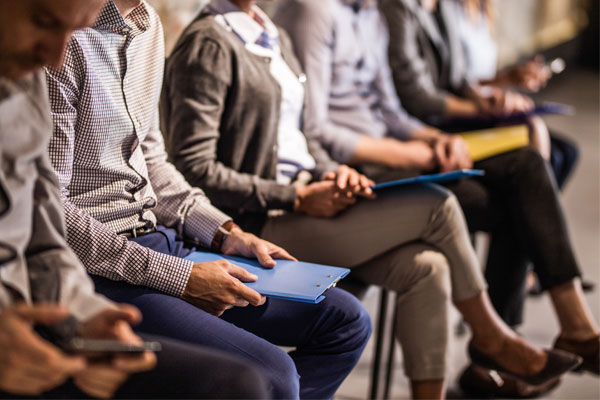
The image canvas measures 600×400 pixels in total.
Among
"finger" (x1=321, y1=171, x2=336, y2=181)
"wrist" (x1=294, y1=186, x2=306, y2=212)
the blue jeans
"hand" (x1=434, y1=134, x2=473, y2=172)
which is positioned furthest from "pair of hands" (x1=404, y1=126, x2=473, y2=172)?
the blue jeans

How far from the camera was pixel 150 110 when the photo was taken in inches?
52.9

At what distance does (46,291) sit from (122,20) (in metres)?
0.57

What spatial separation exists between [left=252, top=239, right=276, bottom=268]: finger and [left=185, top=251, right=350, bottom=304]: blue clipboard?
1 centimetres

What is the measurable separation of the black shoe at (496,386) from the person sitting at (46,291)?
4.18 ft

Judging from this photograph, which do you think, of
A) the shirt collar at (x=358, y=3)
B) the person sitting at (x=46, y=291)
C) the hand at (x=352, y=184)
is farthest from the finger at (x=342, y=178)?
the shirt collar at (x=358, y=3)

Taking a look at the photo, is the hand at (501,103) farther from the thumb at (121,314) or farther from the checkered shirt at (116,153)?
the thumb at (121,314)

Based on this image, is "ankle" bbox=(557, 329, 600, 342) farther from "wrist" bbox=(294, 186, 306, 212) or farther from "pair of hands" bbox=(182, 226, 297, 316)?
"pair of hands" bbox=(182, 226, 297, 316)

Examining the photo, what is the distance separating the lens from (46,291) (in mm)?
875

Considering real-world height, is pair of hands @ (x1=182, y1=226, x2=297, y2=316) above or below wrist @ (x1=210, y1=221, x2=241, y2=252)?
above

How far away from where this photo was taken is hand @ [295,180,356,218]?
5.33 ft

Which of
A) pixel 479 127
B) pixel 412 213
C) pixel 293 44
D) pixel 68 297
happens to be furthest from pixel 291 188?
pixel 479 127

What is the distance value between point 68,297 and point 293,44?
1.34 m

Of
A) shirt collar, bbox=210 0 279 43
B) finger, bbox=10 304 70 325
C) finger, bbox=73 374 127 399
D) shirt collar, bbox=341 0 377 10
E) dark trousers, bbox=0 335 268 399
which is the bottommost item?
dark trousers, bbox=0 335 268 399

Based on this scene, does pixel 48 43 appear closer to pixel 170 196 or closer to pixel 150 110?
pixel 150 110
